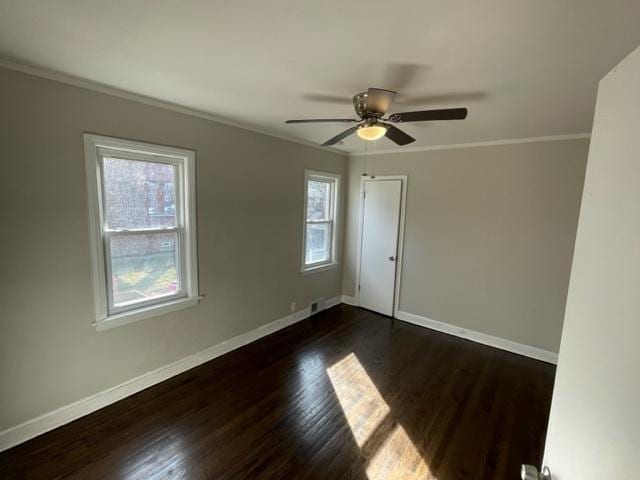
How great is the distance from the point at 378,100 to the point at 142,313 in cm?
248

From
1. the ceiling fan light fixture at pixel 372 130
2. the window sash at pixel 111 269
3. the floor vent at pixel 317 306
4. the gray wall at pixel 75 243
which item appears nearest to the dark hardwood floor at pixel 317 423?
the gray wall at pixel 75 243

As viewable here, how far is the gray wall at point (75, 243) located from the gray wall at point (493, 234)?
86.6 inches

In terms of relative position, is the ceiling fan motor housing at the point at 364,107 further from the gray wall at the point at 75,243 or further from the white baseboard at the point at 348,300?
the white baseboard at the point at 348,300

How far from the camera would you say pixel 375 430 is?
2.26 metres

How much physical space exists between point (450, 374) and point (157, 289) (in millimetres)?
2950

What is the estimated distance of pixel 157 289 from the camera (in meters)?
2.76

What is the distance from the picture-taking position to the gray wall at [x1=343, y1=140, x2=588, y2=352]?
10.4 feet

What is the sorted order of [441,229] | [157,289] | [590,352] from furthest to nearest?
[441,229], [157,289], [590,352]

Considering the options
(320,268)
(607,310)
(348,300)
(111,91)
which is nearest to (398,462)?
(607,310)

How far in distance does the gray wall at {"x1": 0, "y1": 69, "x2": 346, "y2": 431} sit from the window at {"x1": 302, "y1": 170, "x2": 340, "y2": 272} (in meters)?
0.97

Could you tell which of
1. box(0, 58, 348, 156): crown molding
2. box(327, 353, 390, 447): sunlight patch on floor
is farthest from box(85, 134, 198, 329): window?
box(327, 353, 390, 447): sunlight patch on floor

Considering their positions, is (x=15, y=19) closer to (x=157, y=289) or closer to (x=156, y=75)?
(x=156, y=75)

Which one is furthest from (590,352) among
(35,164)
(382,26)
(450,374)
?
(35,164)

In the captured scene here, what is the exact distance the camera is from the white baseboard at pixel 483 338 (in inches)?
132
